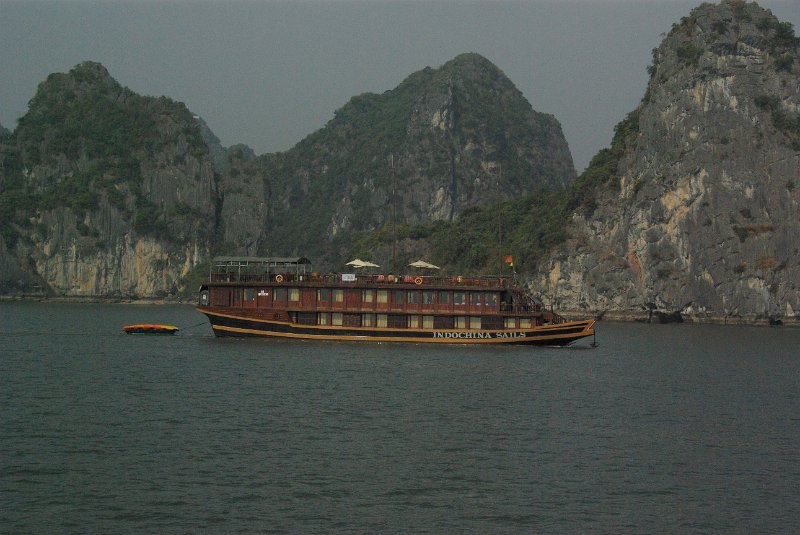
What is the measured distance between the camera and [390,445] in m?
30.3

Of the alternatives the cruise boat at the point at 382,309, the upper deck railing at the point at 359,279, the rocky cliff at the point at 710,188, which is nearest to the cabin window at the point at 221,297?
the cruise boat at the point at 382,309

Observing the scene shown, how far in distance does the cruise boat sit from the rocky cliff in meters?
51.8

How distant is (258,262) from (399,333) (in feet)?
32.9

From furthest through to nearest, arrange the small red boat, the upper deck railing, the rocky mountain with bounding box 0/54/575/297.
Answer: the rocky mountain with bounding box 0/54/575/297, the small red boat, the upper deck railing

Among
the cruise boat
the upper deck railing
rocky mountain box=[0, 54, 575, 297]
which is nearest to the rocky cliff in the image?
the cruise boat

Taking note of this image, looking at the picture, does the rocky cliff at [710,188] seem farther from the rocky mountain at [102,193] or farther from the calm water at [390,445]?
the rocky mountain at [102,193]

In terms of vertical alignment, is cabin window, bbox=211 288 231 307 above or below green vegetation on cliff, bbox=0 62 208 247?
below

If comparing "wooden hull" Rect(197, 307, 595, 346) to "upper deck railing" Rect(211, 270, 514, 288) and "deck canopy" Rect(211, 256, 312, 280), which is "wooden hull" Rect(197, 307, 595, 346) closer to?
"upper deck railing" Rect(211, 270, 514, 288)

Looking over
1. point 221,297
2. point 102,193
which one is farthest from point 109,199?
point 221,297

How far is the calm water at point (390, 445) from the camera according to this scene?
75.8ft

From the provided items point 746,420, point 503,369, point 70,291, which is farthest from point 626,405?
point 70,291

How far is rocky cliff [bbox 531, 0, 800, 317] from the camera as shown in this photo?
108312 millimetres

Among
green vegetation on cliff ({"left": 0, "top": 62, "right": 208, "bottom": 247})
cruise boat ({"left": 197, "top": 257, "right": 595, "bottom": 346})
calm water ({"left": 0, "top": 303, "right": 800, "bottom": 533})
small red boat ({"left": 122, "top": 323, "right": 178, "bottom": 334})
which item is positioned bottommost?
calm water ({"left": 0, "top": 303, "right": 800, "bottom": 533})

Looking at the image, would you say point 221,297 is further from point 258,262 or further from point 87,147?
point 87,147
